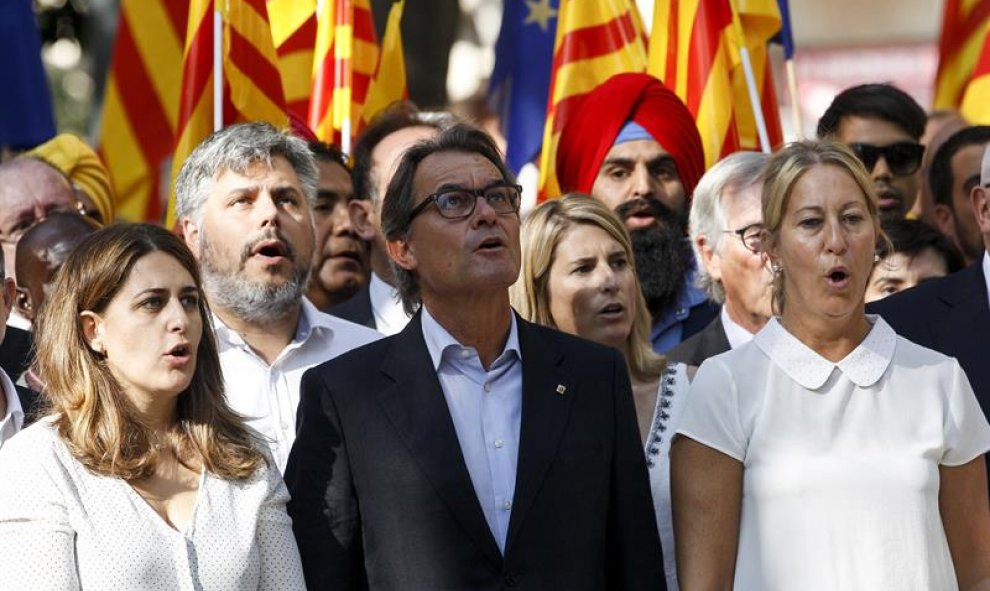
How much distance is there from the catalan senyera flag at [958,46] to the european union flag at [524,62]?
7.13 ft

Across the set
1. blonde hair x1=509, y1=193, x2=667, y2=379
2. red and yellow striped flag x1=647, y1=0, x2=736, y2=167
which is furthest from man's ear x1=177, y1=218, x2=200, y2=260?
red and yellow striped flag x1=647, y1=0, x2=736, y2=167

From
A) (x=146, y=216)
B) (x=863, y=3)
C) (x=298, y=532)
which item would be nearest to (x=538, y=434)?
(x=298, y=532)

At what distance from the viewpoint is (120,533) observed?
5344 mm

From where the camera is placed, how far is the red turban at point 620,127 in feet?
29.6

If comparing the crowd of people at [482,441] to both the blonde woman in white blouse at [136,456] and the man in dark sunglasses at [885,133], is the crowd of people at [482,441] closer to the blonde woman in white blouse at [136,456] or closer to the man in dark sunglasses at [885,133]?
the blonde woman in white blouse at [136,456]

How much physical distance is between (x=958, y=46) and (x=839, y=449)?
19.7 ft

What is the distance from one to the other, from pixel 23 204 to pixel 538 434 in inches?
158

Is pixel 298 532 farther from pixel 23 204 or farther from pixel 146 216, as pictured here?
pixel 146 216

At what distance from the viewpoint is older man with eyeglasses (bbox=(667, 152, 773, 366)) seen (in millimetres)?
7473

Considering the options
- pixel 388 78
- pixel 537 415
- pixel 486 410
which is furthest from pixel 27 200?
pixel 537 415

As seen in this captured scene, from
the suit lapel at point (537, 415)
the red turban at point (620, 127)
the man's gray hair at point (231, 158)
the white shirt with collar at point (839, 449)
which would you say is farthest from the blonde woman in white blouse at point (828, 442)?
the red turban at point (620, 127)

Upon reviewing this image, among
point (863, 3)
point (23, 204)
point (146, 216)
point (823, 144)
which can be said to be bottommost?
point (863, 3)

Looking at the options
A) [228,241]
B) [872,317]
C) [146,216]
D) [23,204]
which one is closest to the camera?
[872,317]

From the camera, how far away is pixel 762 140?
9109 millimetres
